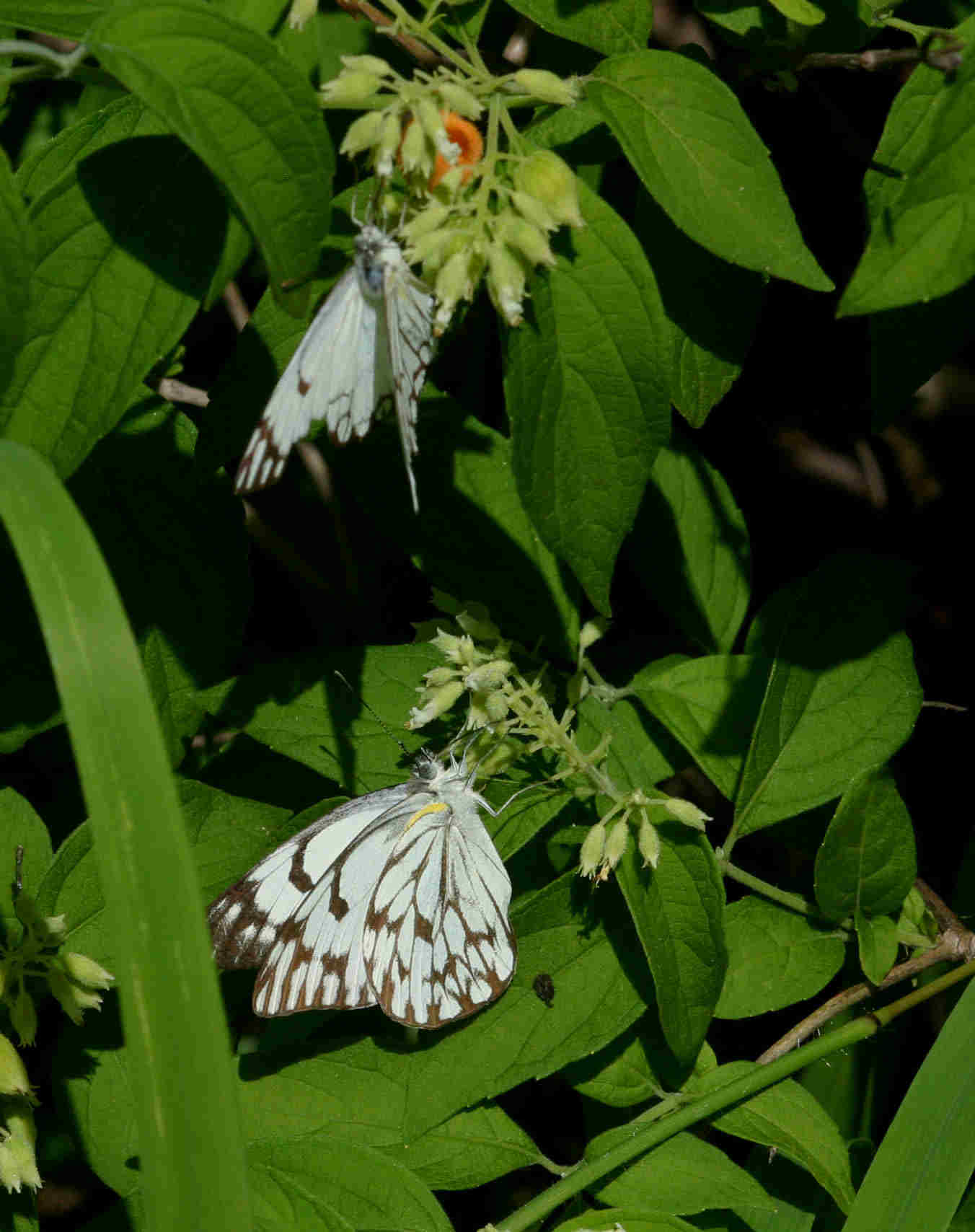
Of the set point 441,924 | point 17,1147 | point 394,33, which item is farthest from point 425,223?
point 17,1147

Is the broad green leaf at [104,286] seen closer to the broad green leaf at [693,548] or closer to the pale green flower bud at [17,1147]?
the broad green leaf at [693,548]

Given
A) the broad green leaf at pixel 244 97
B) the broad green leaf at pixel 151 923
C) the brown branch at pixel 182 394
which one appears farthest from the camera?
the brown branch at pixel 182 394

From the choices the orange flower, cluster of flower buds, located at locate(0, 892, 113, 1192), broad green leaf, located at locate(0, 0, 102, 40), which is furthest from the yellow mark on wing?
broad green leaf, located at locate(0, 0, 102, 40)

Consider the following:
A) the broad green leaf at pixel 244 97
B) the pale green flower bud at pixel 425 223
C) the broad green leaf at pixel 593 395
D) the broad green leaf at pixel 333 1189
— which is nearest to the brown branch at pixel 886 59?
the broad green leaf at pixel 593 395

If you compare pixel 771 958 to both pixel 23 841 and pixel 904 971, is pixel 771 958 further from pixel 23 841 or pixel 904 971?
pixel 23 841

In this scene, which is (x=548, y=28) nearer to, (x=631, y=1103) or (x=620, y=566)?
(x=620, y=566)

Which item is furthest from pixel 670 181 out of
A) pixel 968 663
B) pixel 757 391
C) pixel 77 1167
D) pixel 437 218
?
pixel 77 1167
